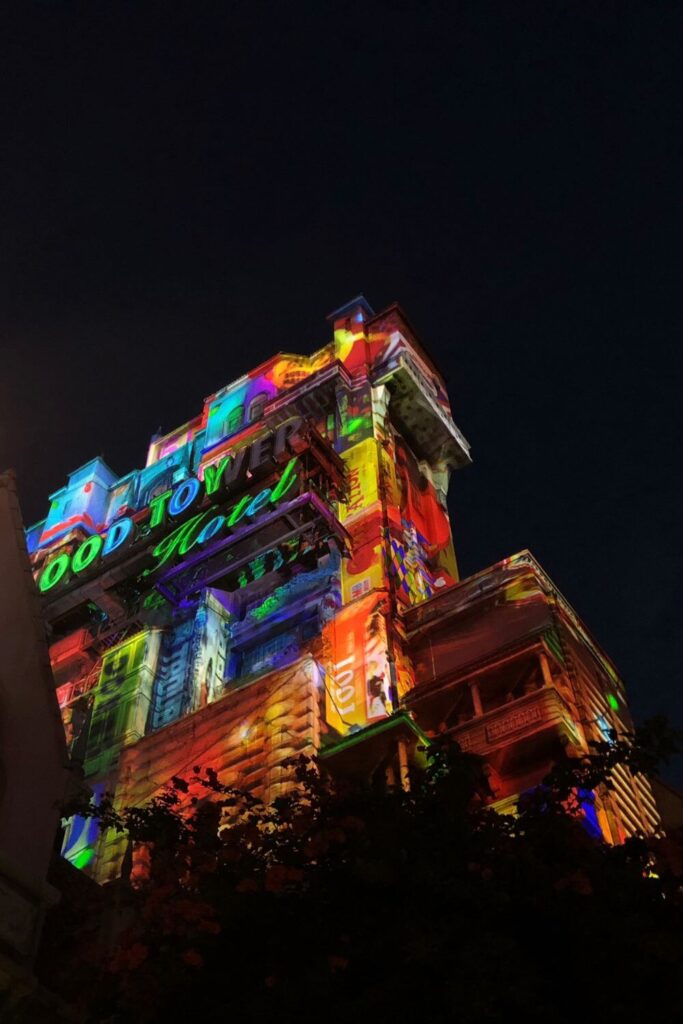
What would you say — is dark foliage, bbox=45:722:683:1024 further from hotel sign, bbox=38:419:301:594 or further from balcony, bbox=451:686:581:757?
hotel sign, bbox=38:419:301:594

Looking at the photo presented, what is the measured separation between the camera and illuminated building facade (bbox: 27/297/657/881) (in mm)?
22891

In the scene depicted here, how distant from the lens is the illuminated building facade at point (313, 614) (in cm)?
2289

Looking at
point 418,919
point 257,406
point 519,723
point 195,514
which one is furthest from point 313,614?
point 418,919

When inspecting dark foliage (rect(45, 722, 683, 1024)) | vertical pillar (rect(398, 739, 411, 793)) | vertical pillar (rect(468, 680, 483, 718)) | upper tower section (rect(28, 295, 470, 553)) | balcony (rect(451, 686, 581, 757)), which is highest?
upper tower section (rect(28, 295, 470, 553))

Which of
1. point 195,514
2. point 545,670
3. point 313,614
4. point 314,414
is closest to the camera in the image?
point 545,670

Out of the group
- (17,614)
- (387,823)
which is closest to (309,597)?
(17,614)

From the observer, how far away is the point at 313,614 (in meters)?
30.6

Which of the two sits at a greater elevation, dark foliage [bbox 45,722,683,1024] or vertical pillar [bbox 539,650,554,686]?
vertical pillar [bbox 539,650,554,686]

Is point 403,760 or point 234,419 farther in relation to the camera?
point 234,419

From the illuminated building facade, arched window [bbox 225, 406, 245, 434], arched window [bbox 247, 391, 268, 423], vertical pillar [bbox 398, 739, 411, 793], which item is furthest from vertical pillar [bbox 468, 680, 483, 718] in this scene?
arched window [bbox 225, 406, 245, 434]

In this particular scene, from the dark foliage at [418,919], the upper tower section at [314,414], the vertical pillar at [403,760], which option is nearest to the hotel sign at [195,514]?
the upper tower section at [314,414]

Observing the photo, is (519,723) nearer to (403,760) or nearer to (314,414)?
(403,760)

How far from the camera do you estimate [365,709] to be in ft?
82.5

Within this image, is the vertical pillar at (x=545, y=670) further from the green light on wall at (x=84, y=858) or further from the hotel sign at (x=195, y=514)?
the green light on wall at (x=84, y=858)
